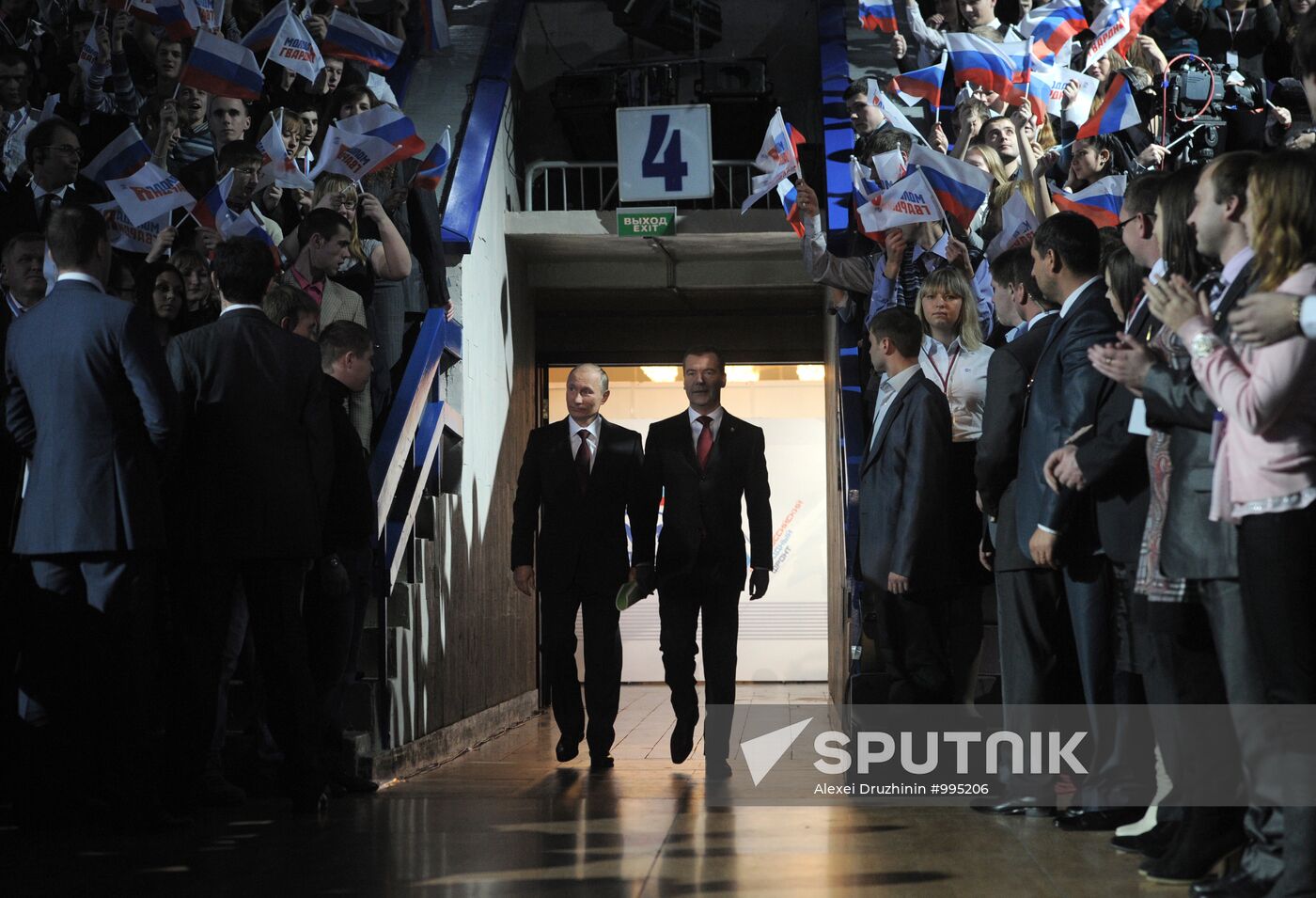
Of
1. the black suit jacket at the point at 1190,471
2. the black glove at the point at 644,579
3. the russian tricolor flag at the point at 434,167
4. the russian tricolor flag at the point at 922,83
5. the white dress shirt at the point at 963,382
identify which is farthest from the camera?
the russian tricolor flag at the point at 922,83

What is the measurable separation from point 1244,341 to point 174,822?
10.0ft

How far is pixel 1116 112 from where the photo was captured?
6668mm

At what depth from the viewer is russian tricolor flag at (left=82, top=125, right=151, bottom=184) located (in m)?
5.98

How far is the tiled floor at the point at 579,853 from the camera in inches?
126

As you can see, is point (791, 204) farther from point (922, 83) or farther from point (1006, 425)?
point (1006, 425)

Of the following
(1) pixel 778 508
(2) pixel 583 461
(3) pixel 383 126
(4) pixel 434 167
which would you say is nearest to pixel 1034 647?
(2) pixel 583 461

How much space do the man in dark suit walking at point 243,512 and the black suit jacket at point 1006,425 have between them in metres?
2.02

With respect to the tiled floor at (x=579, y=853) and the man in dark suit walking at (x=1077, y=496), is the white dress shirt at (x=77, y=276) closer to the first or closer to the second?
the tiled floor at (x=579, y=853)

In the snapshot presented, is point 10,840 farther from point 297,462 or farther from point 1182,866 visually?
point 1182,866

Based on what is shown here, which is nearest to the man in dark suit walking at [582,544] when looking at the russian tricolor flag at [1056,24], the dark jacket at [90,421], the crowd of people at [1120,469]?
the crowd of people at [1120,469]

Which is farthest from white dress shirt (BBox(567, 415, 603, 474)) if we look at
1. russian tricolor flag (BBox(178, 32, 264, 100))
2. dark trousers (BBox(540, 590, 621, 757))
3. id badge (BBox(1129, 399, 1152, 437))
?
id badge (BBox(1129, 399, 1152, 437))

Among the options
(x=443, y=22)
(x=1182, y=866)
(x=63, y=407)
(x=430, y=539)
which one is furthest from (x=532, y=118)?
(x=1182, y=866)

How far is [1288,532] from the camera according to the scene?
8.49 feet

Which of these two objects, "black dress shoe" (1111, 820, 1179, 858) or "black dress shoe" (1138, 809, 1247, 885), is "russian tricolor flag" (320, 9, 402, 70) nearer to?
"black dress shoe" (1111, 820, 1179, 858)
